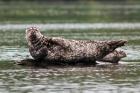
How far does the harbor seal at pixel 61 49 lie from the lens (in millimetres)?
31469

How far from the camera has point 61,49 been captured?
104ft

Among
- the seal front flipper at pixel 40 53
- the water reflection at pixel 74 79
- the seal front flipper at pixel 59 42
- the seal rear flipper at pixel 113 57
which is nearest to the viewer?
the water reflection at pixel 74 79

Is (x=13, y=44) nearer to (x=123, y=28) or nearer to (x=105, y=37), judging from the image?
(x=105, y=37)

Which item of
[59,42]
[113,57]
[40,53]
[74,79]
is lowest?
[74,79]

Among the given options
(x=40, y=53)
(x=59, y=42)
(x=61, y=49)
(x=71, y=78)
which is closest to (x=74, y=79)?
(x=71, y=78)

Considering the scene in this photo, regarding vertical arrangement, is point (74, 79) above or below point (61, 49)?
below

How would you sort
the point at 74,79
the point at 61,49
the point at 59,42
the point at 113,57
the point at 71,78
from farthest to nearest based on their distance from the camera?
the point at 113,57, the point at 59,42, the point at 61,49, the point at 71,78, the point at 74,79

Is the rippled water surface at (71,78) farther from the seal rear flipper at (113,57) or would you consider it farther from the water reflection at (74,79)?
the seal rear flipper at (113,57)

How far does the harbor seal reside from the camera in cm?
3147

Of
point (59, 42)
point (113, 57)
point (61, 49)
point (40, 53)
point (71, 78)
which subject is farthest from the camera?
point (113, 57)

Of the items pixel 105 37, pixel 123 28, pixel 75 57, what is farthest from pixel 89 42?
pixel 123 28

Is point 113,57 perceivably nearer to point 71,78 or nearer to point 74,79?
point 71,78

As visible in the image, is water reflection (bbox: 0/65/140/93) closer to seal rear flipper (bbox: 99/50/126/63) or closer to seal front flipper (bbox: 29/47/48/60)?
seal front flipper (bbox: 29/47/48/60)

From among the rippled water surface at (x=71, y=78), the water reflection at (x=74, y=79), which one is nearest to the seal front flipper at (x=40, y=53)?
the rippled water surface at (x=71, y=78)
